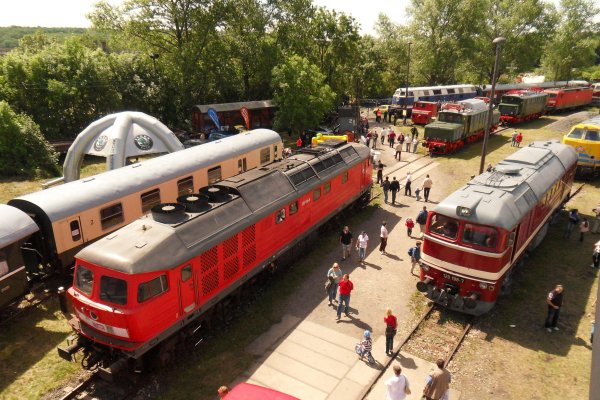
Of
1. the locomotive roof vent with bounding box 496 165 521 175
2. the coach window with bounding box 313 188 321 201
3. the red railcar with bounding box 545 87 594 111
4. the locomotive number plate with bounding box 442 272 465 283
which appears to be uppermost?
the red railcar with bounding box 545 87 594 111

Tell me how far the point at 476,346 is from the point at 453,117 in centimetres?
2651

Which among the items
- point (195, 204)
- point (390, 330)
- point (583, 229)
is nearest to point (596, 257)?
point (583, 229)

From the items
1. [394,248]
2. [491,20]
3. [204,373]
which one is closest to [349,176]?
[394,248]

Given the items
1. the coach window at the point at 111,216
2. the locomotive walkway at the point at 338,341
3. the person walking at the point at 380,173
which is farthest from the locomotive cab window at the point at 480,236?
the person walking at the point at 380,173

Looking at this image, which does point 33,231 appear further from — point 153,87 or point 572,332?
point 153,87

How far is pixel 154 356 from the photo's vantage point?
11.3 m

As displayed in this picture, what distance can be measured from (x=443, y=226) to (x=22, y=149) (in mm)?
28946

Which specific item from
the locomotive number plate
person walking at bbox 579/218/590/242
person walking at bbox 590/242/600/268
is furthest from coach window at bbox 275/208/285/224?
person walking at bbox 579/218/590/242

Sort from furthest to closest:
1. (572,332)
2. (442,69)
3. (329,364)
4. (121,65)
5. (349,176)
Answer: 1. (442,69)
2. (121,65)
3. (349,176)
4. (572,332)
5. (329,364)

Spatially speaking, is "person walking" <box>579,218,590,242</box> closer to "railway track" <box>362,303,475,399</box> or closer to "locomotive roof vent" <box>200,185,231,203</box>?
"railway track" <box>362,303,475,399</box>

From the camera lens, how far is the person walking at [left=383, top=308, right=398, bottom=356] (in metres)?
12.0

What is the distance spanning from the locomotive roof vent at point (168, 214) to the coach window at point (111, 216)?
15.8ft

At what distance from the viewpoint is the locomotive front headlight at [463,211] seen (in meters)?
13.0

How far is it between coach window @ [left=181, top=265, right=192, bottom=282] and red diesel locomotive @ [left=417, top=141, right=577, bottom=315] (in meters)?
7.66
